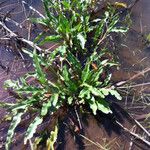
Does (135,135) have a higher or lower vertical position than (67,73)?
lower

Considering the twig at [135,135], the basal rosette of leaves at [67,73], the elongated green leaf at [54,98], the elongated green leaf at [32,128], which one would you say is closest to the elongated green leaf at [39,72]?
the basal rosette of leaves at [67,73]

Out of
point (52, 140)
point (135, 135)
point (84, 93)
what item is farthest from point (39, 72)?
point (135, 135)

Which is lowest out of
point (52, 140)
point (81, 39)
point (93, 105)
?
point (52, 140)

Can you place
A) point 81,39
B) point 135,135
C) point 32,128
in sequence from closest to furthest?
point 32,128 < point 135,135 < point 81,39

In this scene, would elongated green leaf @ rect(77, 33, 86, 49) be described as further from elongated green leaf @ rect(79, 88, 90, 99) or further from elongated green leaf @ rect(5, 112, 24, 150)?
elongated green leaf @ rect(5, 112, 24, 150)

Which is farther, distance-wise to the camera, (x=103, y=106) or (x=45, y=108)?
(x=103, y=106)

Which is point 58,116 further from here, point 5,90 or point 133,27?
point 133,27

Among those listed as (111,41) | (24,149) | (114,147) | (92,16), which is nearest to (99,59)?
(111,41)

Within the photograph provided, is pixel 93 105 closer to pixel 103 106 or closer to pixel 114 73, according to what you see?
pixel 103 106
